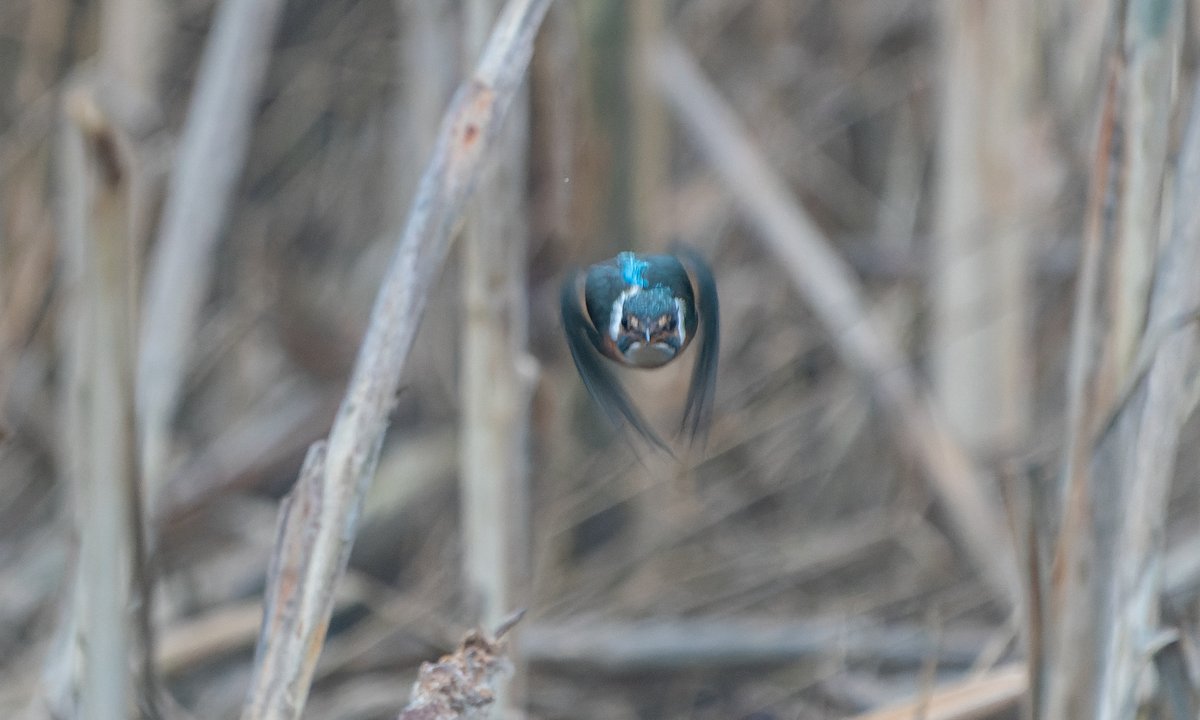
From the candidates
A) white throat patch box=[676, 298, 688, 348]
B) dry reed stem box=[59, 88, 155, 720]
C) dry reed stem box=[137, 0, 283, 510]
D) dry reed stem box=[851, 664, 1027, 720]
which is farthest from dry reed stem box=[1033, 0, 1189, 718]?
dry reed stem box=[137, 0, 283, 510]

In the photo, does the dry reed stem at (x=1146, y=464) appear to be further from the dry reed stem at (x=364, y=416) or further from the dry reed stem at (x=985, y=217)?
the dry reed stem at (x=985, y=217)

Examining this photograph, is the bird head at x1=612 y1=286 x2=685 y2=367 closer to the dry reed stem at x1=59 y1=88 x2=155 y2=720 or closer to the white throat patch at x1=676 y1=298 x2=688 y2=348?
the white throat patch at x1=676 y1=298 x2=688 y2=348

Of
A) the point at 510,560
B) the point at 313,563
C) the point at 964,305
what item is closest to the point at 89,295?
the point at 313,563

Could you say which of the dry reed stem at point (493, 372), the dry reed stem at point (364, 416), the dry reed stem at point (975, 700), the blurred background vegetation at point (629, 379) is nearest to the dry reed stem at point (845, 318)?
the blurred background vegetation at point (629, 379)

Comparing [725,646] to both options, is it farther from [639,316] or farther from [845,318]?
[639,316]

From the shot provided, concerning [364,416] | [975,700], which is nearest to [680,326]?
[364,416]

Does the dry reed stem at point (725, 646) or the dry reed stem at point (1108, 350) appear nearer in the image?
Result: the dry reed stem at point (1108, 350)
